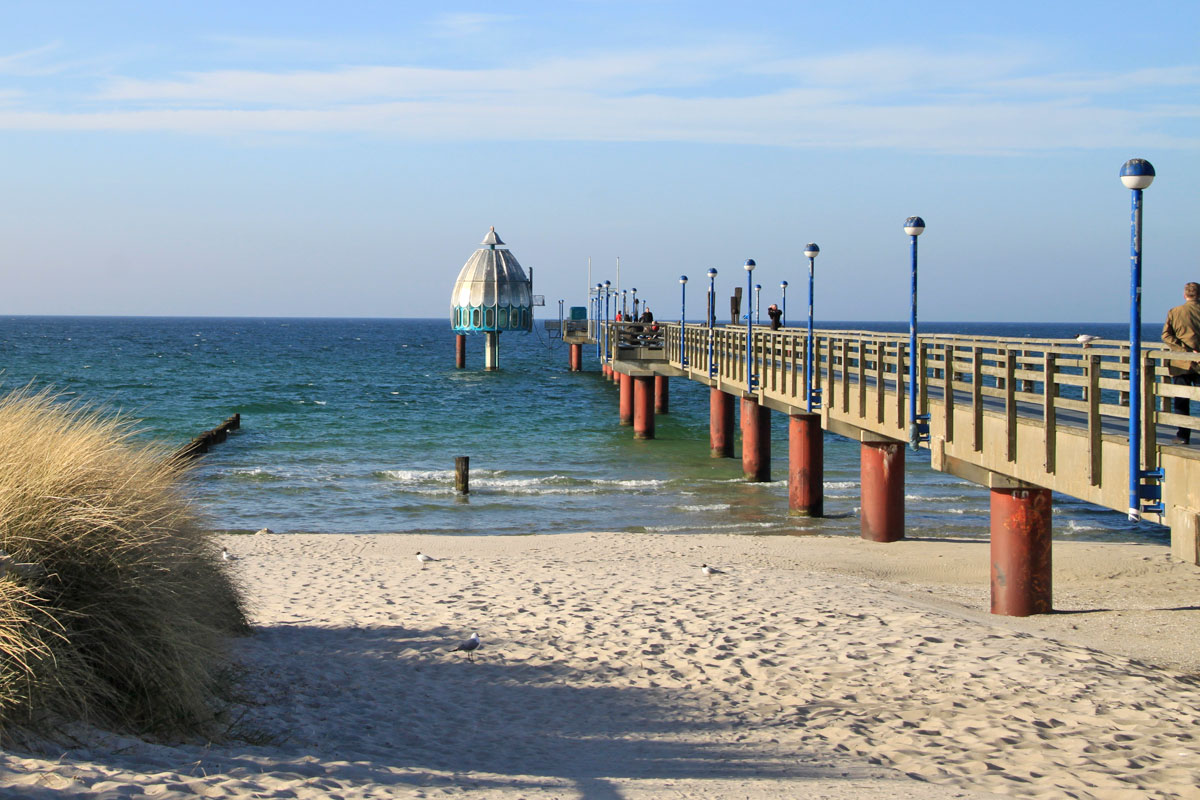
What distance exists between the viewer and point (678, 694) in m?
8.09

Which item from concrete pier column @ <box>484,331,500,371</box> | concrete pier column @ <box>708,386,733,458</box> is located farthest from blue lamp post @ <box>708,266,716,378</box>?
concrete pier column @ <box>484,331,500,371</box>

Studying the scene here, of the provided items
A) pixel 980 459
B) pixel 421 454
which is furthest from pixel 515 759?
pixel 421 454

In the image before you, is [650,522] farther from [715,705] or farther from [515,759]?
[515,759]

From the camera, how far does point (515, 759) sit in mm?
6508

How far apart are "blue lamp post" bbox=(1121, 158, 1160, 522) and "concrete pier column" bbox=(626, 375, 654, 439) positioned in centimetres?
2531

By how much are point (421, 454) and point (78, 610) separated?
23.1 meters

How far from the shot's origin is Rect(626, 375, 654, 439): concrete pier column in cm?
3353

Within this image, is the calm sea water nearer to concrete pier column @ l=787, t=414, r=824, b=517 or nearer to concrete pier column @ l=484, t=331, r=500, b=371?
concrete pier column @ l=787, t=414, r=824, b=517

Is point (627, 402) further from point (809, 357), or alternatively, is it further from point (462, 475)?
point (809, 357)

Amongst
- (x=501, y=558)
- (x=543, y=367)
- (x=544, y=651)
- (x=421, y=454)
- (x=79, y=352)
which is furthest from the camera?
(x=79, y=352)

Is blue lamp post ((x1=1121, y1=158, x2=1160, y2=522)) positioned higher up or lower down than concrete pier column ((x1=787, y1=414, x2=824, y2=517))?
higher up

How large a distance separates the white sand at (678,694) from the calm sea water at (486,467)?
2.42 metres

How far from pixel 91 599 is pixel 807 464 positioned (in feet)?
47.0

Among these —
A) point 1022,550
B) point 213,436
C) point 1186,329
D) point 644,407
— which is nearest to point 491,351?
point 644,407
